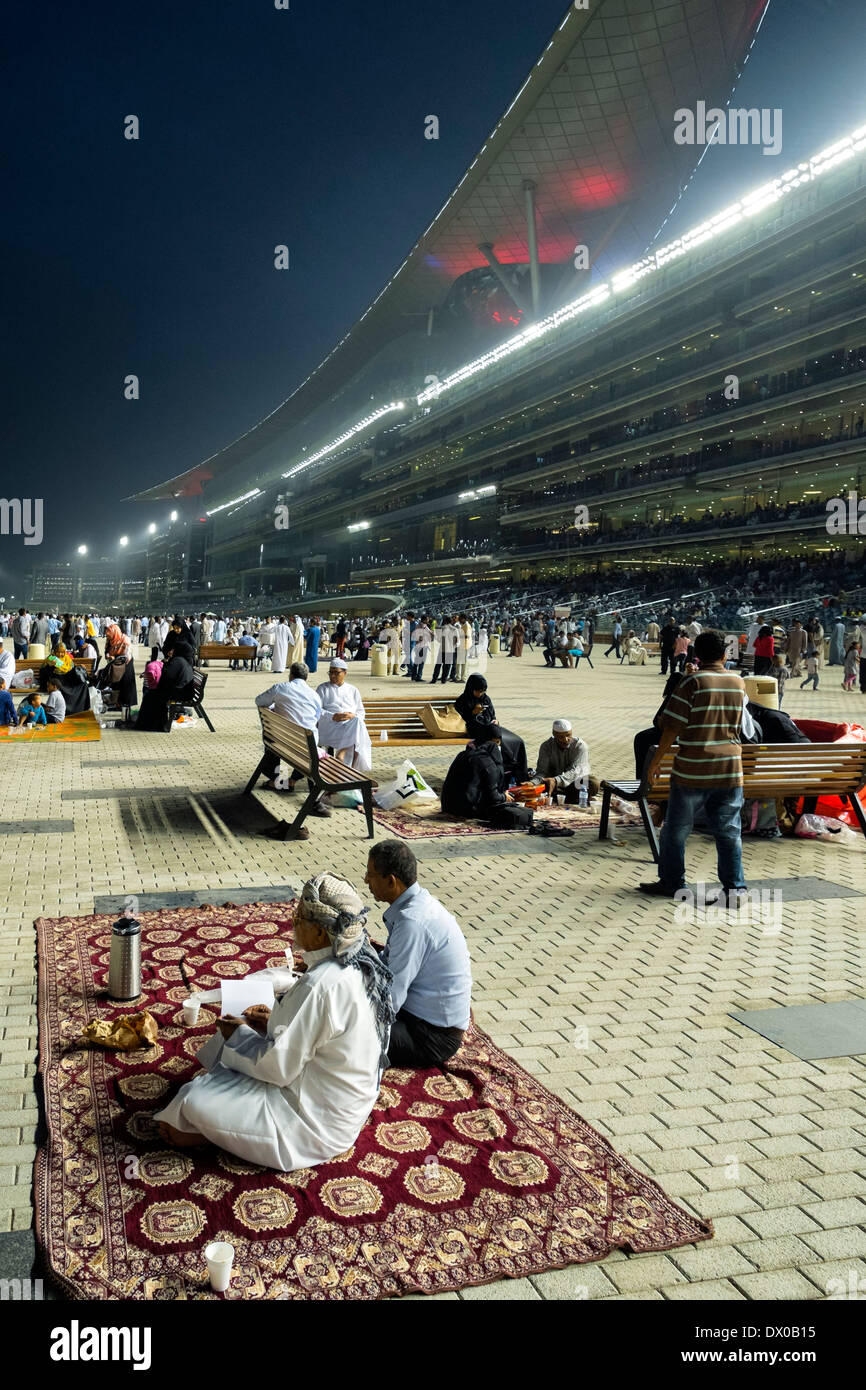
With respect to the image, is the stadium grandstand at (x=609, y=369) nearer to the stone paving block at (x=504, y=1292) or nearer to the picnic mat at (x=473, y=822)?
the picnic mat at (x=473, y=822)

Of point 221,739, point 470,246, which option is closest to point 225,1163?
point 221,739

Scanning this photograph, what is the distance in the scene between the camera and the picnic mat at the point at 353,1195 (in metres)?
2.88

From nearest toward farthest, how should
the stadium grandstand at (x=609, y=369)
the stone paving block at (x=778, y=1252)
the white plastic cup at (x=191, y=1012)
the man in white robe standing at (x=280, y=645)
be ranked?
the stone paving block at (x=778, y=1252), the white plastic cup at (x=191, y=1012), the man in white robe standing at (x=280, y=645), the stadium grandstand at (x=609, y=369)

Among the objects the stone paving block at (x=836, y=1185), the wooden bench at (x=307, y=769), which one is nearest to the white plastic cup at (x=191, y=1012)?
the stone paving block at (x=836, y=1185)

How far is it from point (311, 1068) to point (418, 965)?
0.76 m

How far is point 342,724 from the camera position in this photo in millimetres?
10125

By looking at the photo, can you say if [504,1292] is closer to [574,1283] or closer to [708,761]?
[574,1283]

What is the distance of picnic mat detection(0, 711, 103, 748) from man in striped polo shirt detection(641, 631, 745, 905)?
9.42 m

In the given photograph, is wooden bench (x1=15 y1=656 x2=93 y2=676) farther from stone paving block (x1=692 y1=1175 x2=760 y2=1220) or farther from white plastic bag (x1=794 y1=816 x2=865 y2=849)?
stone paving block (x1=692 y1=1175 x2=760 y2=1220)

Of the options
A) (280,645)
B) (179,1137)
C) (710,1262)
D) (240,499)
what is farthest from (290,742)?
(240,499)

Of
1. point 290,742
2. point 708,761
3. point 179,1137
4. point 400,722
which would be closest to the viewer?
point 179,1137

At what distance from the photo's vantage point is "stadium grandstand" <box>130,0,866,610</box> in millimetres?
47553

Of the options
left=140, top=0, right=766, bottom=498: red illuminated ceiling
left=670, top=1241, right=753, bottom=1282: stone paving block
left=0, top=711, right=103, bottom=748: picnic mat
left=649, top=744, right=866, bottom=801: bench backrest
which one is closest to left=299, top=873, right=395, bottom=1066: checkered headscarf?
left=670, top=1241, right=753, bottom=1282: stone paving block

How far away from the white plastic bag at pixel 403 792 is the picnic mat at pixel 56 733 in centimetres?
580
